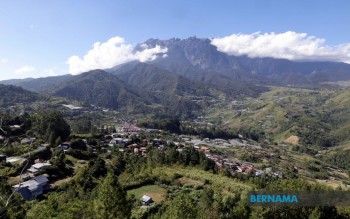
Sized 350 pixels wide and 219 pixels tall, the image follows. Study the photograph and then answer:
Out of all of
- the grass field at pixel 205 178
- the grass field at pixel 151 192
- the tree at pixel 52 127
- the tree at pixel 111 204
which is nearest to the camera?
the tree at pixel 111 204

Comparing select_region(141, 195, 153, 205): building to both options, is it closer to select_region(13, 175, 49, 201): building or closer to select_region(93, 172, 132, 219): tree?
select_region(93, 172, 132, 219): tree

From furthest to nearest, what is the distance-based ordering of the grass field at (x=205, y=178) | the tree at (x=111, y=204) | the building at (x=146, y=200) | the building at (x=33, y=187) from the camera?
the grass field at (x=205, y=178) < the building at (x=33, y=187) < the building at (x=146, y=200) < the tree at (x=111, y=204)

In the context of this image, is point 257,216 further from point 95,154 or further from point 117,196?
point 95,154

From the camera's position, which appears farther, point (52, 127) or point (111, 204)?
point (52, 127)

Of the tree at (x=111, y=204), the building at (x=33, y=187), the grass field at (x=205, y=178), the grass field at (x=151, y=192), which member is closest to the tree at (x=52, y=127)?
the building at (x=33, y=187)

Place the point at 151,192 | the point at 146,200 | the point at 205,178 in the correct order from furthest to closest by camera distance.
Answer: the point at 205,178 → the point at 151,192 → the point at 146,200

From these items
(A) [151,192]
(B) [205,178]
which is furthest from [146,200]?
(B) [205,178]

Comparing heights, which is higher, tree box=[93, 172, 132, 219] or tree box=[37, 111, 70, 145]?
tree box=[93, 172, 132, 219]

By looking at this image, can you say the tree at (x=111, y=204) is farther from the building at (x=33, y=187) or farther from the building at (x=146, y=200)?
the building at (x=33, y=187)

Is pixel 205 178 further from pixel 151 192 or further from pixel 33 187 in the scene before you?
pixel 33 187

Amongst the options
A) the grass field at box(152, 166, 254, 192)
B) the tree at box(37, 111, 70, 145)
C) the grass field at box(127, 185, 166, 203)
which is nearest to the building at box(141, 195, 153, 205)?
the grass field at box(127, 185, 166, 203)

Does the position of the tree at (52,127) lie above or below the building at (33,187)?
above
